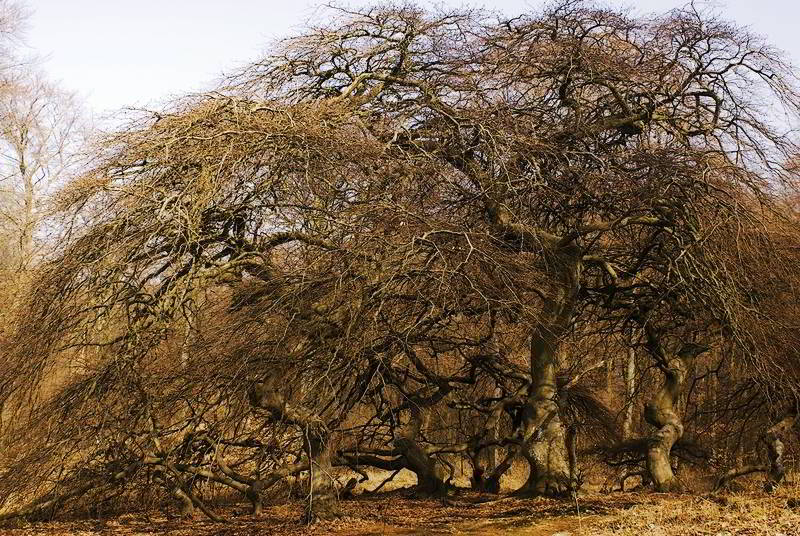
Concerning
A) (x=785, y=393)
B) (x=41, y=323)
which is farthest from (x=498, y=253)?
(x=41, y=323)

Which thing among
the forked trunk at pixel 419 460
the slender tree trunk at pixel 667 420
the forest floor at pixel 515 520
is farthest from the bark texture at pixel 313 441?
the slender tree trunk at pixel 667 420

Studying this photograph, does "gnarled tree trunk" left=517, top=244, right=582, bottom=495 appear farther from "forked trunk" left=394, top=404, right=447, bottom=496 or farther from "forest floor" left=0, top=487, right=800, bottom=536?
"forked trunk" left=394, top=404, right=447, bottom=496

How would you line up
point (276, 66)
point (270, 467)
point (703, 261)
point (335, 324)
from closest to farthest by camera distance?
point (335, 324) → point (703, 261) → point (270, 467) → point (276, 66)

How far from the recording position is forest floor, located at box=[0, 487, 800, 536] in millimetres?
6527

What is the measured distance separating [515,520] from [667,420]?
10.9 ft

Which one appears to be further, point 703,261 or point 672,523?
point 703,261

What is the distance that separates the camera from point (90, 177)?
6980 millimetres

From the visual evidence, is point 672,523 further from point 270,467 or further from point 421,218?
point 270,467

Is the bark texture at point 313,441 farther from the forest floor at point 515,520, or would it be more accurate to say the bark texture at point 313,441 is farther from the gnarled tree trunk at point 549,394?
the gnarled tree trunk at point 549,394

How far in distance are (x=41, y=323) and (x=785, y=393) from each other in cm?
692

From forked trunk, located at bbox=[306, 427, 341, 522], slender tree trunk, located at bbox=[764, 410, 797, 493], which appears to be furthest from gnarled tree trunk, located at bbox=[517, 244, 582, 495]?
forked trunk, located at bbox=[306, 427, 341, 522]

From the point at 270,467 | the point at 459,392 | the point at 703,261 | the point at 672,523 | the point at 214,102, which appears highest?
the point at 214,102

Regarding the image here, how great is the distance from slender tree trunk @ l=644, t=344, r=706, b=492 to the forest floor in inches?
19.3

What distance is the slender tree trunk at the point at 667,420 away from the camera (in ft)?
32.1
